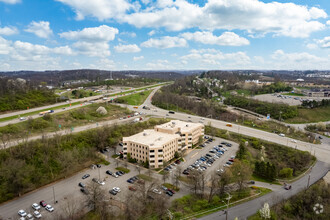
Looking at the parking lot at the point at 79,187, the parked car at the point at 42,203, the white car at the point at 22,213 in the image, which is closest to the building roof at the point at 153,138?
the parking lot at the point at 79,187

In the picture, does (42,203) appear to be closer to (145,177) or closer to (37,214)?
(37,214)

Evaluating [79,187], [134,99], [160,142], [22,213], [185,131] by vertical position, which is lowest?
[79,187]

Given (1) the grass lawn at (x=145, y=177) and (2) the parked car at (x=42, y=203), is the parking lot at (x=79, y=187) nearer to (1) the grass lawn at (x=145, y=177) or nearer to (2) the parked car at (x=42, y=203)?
(2) the parked car at (x=42, y=203)

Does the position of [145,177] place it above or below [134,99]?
below

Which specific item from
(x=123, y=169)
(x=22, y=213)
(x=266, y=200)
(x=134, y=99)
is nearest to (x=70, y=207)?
(x=22, y=213)

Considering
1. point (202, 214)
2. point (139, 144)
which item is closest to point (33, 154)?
point (139, 144)

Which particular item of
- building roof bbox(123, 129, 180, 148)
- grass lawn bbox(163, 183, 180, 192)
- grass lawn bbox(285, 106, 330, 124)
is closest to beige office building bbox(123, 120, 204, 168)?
building roof bbox(123, 129, 180, 148)
